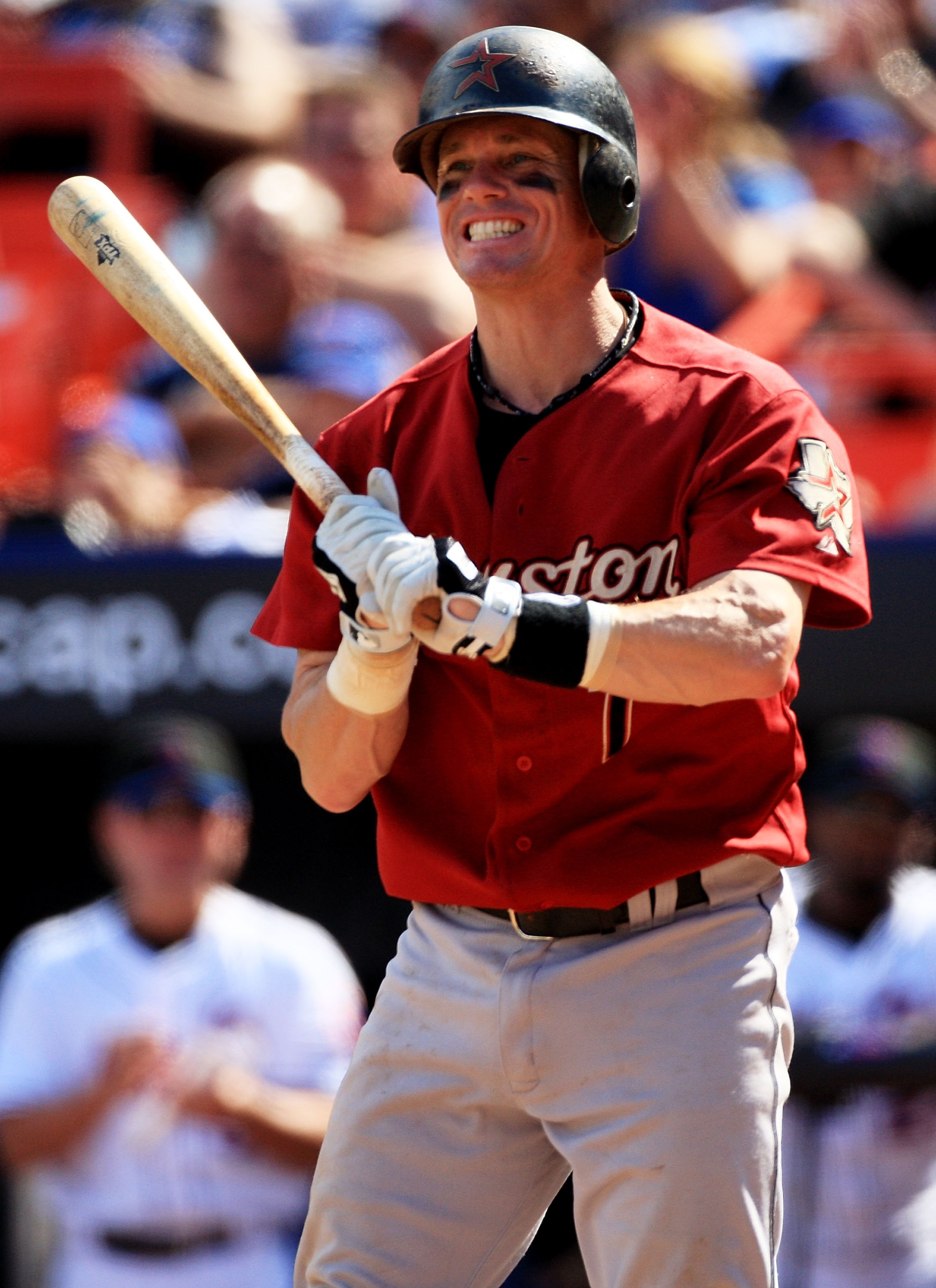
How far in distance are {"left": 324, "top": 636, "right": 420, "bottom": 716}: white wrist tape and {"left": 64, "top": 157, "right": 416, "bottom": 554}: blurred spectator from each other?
2.37 metres

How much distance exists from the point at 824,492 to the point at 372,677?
61cm

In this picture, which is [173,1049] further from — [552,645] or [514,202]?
[514,202]

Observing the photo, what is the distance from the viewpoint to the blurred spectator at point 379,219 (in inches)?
226

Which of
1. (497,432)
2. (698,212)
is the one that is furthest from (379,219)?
(497,432)

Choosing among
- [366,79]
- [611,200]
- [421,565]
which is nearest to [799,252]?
[366,79]

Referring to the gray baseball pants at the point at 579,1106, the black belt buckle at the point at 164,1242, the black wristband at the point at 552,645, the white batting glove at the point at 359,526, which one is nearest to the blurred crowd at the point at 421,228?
the black belt buckle at the point at 164,1242

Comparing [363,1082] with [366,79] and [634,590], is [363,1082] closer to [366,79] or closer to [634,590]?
[634,590]

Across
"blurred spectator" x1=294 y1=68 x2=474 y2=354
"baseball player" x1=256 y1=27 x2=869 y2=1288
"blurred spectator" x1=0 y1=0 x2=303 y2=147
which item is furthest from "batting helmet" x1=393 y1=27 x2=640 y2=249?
"blurred spectator" x1=0 y1=0 x2=303 y2=147

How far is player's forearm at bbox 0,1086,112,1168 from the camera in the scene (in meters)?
4.04

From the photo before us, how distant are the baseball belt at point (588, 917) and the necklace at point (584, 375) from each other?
2.08ft

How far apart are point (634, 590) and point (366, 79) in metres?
4.76

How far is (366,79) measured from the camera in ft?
21.6

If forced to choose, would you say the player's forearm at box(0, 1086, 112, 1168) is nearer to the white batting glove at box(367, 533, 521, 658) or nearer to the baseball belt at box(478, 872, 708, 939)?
the baseball belt at box(478, 872, 708, 939)

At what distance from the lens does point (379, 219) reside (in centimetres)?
628
